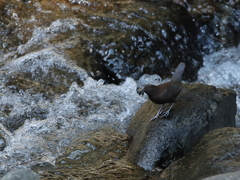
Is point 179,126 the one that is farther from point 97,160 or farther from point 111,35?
point 111,35

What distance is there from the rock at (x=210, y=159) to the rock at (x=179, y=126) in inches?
5.9

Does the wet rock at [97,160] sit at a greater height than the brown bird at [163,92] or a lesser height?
lesser

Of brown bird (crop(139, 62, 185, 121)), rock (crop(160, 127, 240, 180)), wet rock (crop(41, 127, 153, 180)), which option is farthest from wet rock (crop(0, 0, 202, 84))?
rock (crop(160, 127, 240, 180))

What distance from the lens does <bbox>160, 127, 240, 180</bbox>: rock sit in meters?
2.91

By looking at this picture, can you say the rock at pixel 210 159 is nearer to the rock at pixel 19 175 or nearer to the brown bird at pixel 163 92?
the brown bird at pixel 163 92

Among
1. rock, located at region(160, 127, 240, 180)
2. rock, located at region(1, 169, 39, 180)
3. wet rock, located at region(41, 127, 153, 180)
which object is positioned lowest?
wet rock, located at region(41, 127, 153, 180)

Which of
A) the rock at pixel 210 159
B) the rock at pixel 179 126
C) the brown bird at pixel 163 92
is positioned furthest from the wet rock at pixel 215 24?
the rock at pixel 210 159

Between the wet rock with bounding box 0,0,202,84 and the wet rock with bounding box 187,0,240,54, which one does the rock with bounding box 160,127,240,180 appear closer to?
the wet rock with bounding box 0,0,202,84

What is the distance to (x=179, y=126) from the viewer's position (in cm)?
364

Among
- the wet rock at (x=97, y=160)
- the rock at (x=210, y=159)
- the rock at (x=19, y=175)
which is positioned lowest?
the wet rock at (x=97, y=160)

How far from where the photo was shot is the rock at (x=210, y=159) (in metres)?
2.91

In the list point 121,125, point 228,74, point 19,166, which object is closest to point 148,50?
point 228,74

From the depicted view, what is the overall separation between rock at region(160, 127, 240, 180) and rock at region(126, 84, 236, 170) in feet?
0.49

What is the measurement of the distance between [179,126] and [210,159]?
24.1 inches
